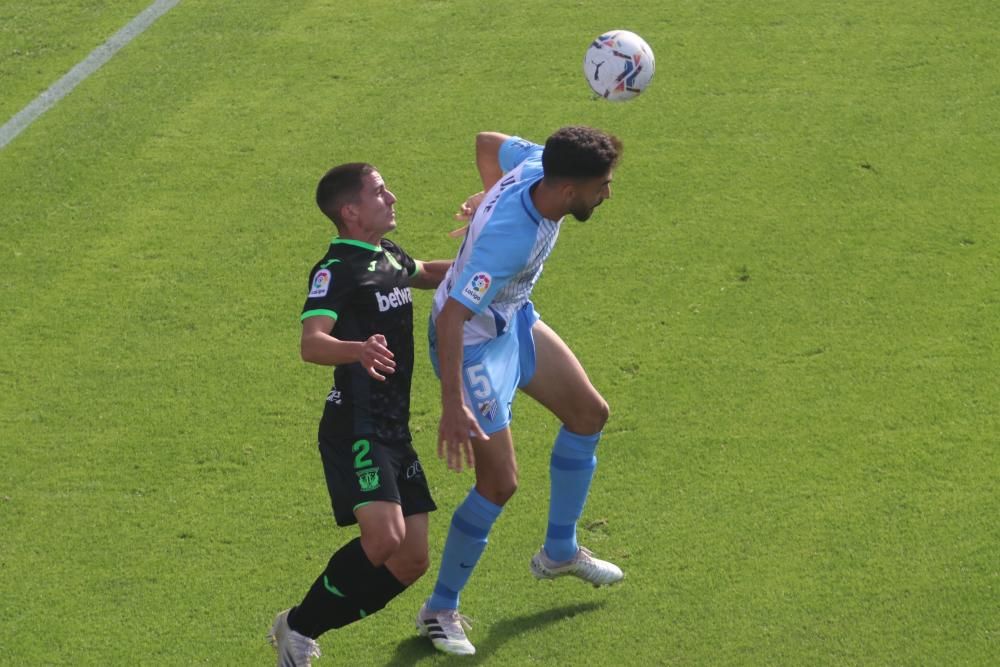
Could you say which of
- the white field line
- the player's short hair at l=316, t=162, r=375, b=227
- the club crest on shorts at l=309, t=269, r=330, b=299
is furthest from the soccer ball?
the white field line

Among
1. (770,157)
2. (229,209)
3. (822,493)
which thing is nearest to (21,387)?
(229,209)

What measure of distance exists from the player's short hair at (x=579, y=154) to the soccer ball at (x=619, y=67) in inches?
70.9

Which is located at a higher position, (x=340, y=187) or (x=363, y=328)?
(x=340, y=187)

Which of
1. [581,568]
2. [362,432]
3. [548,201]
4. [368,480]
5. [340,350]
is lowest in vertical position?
[581,568]

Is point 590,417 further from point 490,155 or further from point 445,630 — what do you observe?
point 490,155

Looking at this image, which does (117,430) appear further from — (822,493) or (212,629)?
(822,493)

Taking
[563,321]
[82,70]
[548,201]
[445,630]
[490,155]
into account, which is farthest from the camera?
[82,70]

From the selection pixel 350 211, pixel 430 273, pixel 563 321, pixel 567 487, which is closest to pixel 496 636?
pixel 567 487

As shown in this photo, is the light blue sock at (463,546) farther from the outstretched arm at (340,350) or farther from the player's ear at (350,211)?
the player's ear at (350,211)

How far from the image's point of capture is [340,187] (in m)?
5.31

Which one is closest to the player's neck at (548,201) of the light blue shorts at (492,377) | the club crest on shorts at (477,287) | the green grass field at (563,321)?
the club crest on shorts at (477,287)

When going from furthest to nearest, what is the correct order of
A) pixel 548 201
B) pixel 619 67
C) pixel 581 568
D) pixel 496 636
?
pixel 619 67 → pixel 581 568 → pixel 496 636 → pixel 548 201

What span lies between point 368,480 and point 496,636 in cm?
93

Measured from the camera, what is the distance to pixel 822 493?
6188mm
